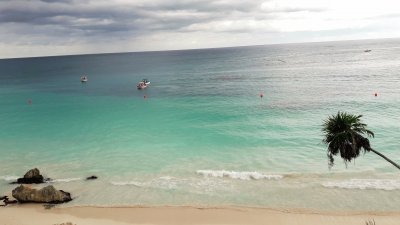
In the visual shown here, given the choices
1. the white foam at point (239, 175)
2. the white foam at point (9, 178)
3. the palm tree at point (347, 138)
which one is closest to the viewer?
the palm tree at point (347, 138)

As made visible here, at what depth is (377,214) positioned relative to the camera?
28484 millimetres

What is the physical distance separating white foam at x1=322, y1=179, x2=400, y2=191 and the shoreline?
4956 mm

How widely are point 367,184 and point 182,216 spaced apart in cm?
1849

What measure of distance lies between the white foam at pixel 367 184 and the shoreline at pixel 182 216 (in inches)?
195

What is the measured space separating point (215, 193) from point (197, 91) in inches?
2701

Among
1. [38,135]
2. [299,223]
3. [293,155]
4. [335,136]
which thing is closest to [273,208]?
[299,223]

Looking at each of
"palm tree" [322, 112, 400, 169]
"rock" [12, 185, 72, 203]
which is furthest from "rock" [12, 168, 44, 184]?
"palm tree" [322, 112, 400, 169]

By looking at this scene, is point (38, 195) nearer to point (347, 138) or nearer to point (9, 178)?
point (9, 178)

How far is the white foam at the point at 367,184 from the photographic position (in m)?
33.1

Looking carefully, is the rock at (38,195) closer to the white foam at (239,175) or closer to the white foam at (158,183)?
the white foam at (158,183)

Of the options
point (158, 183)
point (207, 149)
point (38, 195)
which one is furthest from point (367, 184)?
point (38, 195)

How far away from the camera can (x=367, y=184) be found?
34.1m

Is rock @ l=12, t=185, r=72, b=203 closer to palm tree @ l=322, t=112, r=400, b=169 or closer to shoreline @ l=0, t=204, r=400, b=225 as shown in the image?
shoreline @ l=0, t=204, r=400, b=225

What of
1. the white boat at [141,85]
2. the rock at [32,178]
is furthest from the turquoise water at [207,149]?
the white boat at [141,85]
